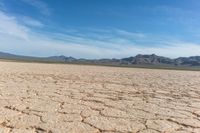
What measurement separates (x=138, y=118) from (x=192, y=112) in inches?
37.1

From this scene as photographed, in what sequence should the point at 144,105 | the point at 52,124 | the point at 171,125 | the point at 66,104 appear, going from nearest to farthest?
the point at 52,124 → the point at 171,125 → the point at 66,104 → the point at 144,105

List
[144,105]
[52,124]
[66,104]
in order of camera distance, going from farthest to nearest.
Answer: [144,105] → [66,104] → [52,124]

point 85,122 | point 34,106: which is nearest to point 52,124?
point 85,122

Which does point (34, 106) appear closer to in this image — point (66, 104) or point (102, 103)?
point (66, 104)

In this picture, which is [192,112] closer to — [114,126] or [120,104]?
[120,104]

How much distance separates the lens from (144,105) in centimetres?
423

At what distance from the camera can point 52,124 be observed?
2.84 metres

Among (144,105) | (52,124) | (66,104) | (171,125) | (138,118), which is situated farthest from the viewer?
(144,105)

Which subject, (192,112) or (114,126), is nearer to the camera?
(114,126)

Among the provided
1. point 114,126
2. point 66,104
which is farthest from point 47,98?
point 114,126

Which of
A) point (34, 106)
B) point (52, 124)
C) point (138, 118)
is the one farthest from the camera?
point (34, 106)

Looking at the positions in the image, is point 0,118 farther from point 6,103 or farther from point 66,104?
point 66,104

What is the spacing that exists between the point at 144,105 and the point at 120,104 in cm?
34

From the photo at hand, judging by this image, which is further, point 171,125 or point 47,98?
point 47,98
